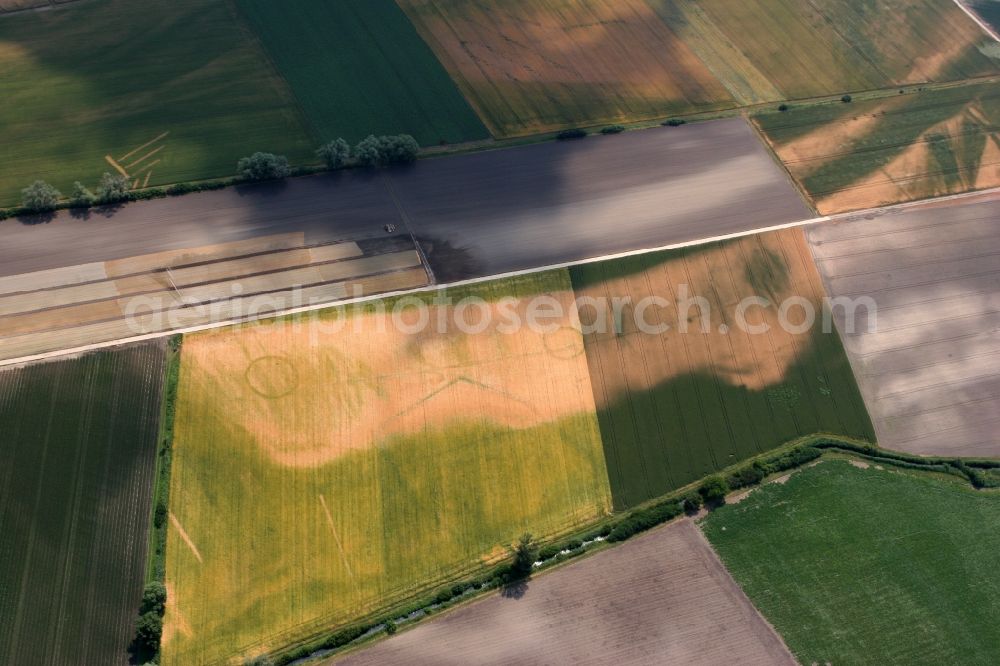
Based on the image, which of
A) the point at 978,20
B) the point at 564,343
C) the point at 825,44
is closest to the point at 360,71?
the point at 564,343

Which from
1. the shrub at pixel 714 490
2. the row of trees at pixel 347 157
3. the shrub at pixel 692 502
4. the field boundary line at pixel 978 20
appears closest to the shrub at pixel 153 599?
the row of trees at pixel 347 157

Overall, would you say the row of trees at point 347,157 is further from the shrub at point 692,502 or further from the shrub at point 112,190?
the shrub at point 692,502

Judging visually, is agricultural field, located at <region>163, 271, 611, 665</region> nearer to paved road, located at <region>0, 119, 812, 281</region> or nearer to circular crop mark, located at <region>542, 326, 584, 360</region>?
circular crop mark, located at <region>542, 326, 584, 360</region>

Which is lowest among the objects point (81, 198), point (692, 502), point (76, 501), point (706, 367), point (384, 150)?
point (692, 502)

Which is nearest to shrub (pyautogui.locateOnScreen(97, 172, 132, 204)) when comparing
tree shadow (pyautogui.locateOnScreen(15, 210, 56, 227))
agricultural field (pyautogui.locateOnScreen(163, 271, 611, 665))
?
tree shadow (pyautogui.locateOnScreen(15, 210, 56, 227))

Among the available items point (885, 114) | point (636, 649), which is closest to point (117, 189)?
point (636, 649)

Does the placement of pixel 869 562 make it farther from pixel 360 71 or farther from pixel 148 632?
pixel 360 71

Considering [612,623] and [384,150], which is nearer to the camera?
[612,623]
